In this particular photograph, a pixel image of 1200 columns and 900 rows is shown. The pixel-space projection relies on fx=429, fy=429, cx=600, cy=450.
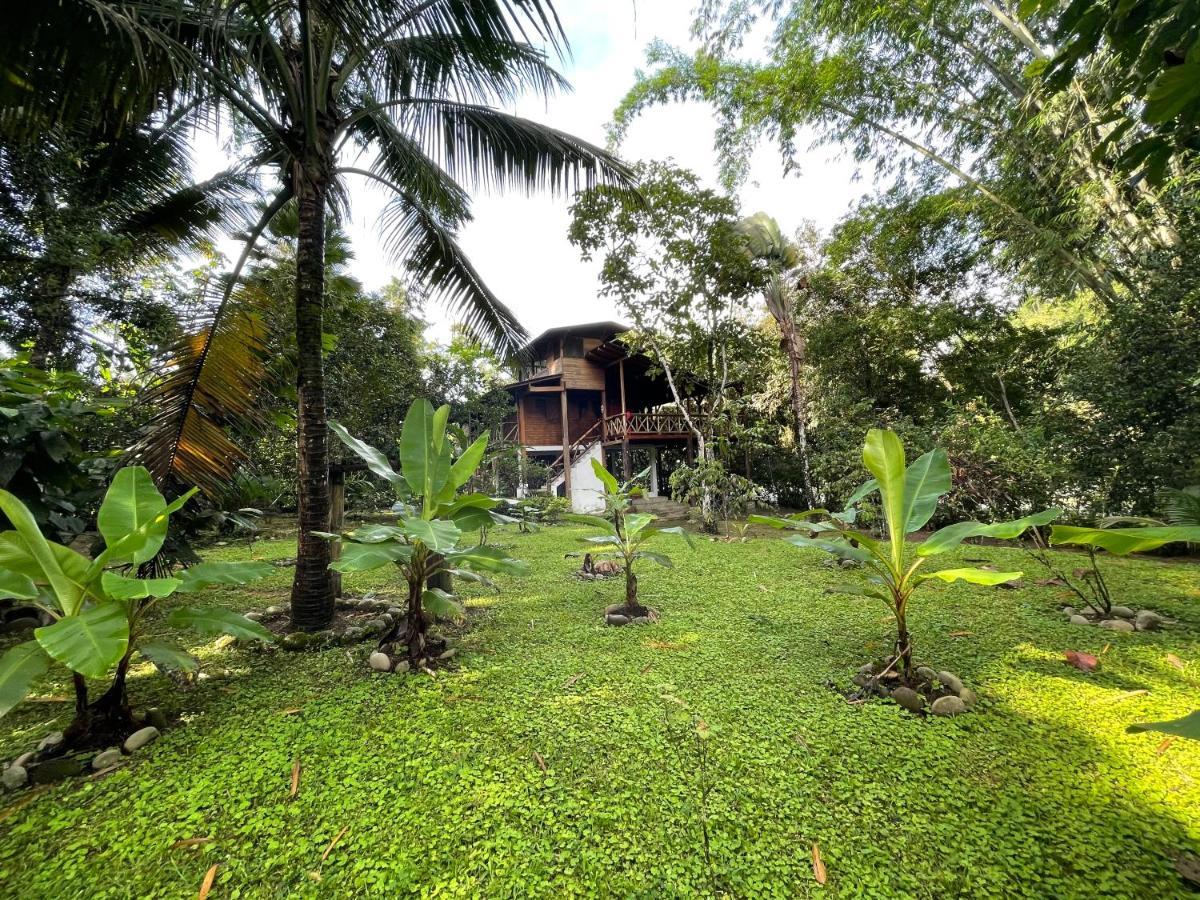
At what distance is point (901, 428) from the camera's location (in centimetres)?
719

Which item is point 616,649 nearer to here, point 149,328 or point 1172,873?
point 1172,873

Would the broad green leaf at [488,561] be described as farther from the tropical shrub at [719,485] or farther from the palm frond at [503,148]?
the tropical shrub at [719,485]

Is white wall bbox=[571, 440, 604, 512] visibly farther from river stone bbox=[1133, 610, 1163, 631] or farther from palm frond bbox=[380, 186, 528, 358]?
river stone bbox=[1133, 610, 1163, 631]

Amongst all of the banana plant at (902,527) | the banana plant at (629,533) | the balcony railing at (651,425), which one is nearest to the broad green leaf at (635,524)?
the banana plant at (629,533)

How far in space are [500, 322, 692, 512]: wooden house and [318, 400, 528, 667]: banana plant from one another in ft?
31.6

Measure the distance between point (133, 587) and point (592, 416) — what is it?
1547 centimetres

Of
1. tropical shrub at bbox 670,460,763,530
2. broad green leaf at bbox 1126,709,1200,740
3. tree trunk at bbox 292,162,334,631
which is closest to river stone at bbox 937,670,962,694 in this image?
broad green leaf at bbox 1126,709,1200,740

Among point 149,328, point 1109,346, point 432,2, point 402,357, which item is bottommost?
point 1109,346

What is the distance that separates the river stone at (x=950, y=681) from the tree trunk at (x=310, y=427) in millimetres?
3528

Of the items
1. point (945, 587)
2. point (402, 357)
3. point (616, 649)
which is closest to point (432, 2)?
point (616, 649)

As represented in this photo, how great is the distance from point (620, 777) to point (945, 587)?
3.86 meters

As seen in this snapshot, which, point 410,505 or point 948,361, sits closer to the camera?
point 410,505

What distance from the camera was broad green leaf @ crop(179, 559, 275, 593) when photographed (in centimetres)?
168

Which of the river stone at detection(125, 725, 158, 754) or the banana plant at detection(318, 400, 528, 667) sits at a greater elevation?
the banana plant at detection(318, 400, 528, 667)
